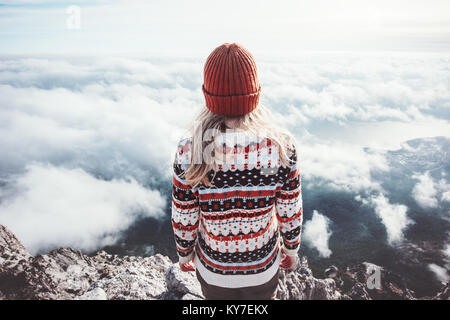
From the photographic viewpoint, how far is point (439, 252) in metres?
65.3

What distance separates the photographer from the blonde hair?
1.86 meters

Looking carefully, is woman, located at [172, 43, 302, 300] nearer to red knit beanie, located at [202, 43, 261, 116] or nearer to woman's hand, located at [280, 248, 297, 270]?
red knit beanie, located at [202, 43, 261, 116]

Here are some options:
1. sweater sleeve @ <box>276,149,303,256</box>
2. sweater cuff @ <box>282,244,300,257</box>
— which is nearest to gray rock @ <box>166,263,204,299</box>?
sweater cuff @ <box>282,244,300,257</box>

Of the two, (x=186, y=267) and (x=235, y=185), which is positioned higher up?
Answer: (x=235, y=185)

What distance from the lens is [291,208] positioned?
7.56ft

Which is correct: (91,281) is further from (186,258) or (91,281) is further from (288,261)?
(288,261)

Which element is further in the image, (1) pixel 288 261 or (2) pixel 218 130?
(1) pixel 288 261

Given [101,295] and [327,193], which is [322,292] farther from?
[327,193]

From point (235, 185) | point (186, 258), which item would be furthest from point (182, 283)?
point (235, 185)

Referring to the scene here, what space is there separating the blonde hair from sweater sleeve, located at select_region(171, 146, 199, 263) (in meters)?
0.13

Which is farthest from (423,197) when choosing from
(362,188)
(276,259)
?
(276,259)

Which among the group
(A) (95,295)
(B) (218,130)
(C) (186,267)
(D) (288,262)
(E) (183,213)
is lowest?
(A) (95,295)

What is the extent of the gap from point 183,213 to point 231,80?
1.29 m

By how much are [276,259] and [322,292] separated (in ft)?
24.6
